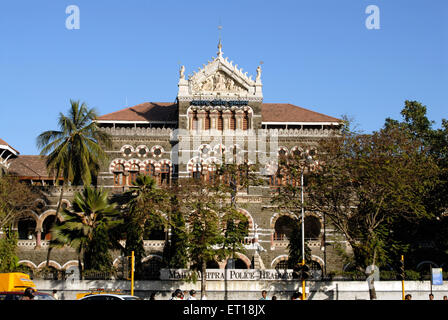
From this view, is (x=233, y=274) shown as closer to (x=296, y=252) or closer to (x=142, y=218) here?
(x=296, y=252)

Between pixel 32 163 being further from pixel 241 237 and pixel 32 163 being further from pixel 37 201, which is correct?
pixel 241 237

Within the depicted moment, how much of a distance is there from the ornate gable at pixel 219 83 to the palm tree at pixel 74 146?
8804mm

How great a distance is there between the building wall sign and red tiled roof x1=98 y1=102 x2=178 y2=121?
64.0 ft

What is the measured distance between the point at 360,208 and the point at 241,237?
320 inches

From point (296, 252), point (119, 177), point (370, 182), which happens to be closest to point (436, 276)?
point (370, 182)

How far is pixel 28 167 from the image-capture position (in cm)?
5353

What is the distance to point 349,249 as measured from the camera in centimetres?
4762

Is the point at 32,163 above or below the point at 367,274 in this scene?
above

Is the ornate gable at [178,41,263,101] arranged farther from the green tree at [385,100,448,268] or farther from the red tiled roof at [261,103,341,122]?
the green tree at [385,100,448,268]

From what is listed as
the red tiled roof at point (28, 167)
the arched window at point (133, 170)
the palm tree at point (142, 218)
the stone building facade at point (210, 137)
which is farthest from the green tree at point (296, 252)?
the red tiled roof at point (28, 167)

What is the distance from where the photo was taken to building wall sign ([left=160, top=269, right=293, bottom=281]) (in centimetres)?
3731
